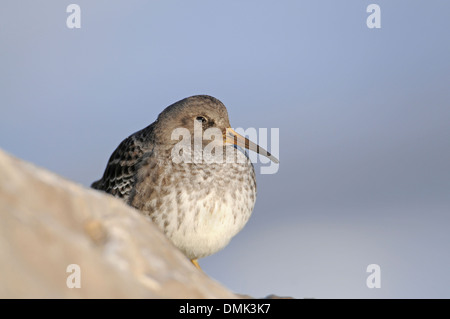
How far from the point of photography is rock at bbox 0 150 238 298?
3615 millimetres

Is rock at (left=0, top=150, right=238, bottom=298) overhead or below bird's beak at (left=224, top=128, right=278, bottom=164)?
below

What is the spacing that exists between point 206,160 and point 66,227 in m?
2.87

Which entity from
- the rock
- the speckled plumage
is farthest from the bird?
the rock

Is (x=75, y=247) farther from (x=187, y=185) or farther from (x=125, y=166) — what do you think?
(x=125, y=166)

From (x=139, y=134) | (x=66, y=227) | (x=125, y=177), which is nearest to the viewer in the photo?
(x=66, y=227)

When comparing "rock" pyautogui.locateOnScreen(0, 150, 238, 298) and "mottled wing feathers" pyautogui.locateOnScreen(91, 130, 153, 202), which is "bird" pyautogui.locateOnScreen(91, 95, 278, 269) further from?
"rock" pyautogui.locateOnScreen(0, 150, 238, 298)

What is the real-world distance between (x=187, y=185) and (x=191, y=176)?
13 cm

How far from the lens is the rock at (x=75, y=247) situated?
3.62 metres

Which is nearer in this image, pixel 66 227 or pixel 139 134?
pixel 66 227

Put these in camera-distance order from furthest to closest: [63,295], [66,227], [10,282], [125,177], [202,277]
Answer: [125,177] → [202,277] → [66,227] → [63,295] → [10,282]

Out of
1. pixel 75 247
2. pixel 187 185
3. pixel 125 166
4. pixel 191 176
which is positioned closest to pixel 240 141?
pixel 191 176

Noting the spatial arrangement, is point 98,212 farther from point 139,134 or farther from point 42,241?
point 139,134
